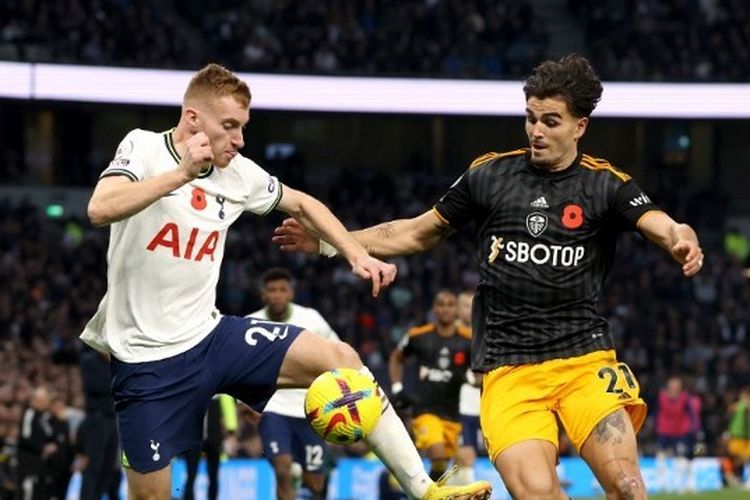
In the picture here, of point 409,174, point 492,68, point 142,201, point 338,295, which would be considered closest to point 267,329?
point 142,201

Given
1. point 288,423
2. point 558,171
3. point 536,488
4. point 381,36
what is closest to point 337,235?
point 558,171

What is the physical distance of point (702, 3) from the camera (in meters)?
33.7

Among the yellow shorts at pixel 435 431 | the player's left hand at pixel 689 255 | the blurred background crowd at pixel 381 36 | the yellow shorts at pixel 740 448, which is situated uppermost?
the blurred background crowd at pixel 381 36

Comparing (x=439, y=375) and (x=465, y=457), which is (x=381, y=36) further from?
(x=439, y=375)

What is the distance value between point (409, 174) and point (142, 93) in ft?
24.0

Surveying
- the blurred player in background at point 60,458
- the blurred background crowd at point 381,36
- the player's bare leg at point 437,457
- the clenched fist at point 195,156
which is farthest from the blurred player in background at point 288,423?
the blurred background crowd at point 381,36

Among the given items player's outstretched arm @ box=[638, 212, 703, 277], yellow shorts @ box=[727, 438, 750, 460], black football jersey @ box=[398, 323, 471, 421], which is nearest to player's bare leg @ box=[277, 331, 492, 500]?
player's outstretched arm @ box=[638, 212, 703, 277]

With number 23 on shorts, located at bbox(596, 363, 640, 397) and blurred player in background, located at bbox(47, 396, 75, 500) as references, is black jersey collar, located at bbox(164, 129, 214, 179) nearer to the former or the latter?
number 23 on shorts, located at bbox(596, 363, 640, 397)

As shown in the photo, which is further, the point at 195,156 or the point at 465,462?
the point at 465,462

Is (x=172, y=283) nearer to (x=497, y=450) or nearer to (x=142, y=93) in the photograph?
(x=497, y=450)

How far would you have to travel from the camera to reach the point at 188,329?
7.88 metres

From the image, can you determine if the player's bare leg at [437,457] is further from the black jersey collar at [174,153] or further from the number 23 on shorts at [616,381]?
the black jersey collar at [174,153]

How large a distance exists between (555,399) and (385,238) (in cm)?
129

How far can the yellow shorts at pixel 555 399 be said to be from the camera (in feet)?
24.6
